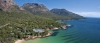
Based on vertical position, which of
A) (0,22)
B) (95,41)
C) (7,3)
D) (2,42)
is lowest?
(95,41)

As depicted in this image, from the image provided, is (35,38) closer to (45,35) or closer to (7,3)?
(45,35)

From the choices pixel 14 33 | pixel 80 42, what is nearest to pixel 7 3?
pixel 14 33

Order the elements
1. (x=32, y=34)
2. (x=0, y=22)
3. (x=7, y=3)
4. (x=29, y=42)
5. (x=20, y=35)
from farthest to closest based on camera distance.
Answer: (x=7, y=3)
(x=0, y=22)
(x=32, y=34)
(x=20, y=35)
(x=29, y=42)

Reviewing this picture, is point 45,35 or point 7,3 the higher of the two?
point 7,3

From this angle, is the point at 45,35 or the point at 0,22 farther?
the point at 0,22

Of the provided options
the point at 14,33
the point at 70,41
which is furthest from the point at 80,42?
the point at 14,33

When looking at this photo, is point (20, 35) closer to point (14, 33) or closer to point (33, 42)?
point (14, 33)

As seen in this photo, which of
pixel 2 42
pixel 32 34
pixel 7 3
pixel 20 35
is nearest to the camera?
pixel 2 42

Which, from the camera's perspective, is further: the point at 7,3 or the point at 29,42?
the point at 7,3

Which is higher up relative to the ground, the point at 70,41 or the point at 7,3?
the point at 7,3

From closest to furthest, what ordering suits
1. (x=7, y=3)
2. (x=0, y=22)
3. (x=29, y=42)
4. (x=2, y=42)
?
(x=2, y=42) → (x=29, y=42) → (x=0, y=22) → (x=7, y=3)
